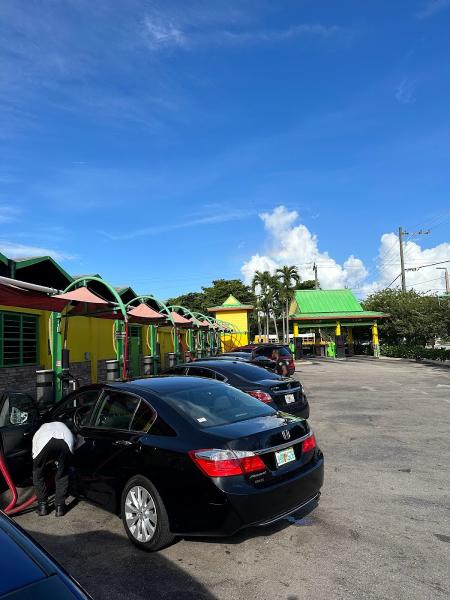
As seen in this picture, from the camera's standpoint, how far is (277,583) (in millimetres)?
3480

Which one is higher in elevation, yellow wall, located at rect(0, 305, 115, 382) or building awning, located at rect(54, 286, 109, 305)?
building awning, located at rect(54, 286, 109, 305)

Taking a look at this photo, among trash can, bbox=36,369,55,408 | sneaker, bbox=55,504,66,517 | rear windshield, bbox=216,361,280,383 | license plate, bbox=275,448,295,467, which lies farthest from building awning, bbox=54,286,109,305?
license plate, bbox=275,448,295,467

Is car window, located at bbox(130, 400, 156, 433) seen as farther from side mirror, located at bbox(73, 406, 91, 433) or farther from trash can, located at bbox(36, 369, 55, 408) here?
trash can, located at bbox(36, 369, 55, 408)

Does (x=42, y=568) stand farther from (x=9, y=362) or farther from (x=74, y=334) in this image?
(x=74, y=334)

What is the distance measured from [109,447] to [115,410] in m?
0.42

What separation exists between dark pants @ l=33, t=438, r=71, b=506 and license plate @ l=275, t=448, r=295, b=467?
7.75ft

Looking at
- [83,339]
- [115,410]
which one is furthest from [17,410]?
[83,339]

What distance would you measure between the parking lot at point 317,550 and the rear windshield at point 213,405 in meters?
1.03

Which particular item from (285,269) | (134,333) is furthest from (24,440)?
(285,269)

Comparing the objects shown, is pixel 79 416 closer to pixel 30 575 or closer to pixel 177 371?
pixel 177 371

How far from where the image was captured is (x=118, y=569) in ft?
12.5

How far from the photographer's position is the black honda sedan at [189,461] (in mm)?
3760

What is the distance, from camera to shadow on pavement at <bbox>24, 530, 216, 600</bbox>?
11.2 ft

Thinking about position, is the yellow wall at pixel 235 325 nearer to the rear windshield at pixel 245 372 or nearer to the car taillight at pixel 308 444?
the rear windshield at pixel 245 372
